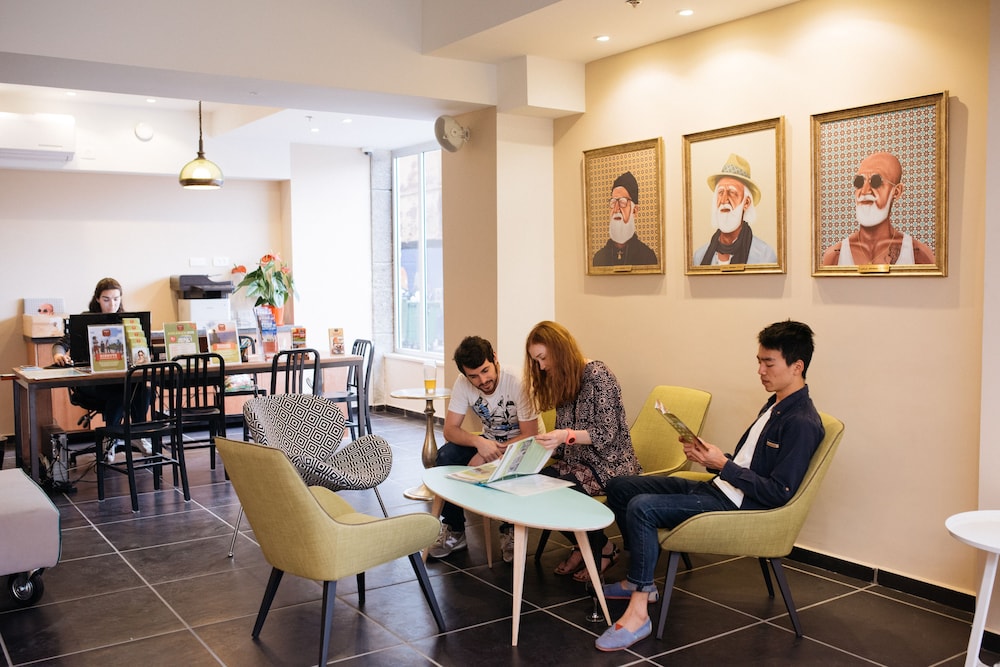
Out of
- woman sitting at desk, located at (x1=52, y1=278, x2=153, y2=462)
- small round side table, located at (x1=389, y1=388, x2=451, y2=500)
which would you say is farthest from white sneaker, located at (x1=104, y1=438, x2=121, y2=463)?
small round side table, located at (x1=389, y1=388, x2=451, y2=500)

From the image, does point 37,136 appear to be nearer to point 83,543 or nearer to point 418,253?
point 418,253

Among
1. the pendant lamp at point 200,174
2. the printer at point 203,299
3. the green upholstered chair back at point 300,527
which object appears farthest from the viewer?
the printer at point 203,299

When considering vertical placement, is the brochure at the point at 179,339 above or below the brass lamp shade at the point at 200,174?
below

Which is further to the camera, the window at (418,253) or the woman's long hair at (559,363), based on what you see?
the window at (418,253)

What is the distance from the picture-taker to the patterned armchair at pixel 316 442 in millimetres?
4293

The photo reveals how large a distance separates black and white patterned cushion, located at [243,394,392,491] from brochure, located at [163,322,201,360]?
250 centimetres

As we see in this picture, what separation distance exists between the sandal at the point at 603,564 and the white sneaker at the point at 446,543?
695mm

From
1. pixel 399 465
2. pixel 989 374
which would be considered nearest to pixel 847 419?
pixel 989 374

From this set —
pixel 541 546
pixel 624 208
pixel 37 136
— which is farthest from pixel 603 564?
pixel 37 136

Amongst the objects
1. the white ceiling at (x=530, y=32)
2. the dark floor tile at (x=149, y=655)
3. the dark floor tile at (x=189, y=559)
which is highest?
the white ceiling at (x=530, y=32)

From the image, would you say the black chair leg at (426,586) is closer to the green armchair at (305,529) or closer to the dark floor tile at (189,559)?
the green armchair at (305,529)

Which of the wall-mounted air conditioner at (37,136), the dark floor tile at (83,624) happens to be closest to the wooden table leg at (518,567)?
the dark floor tile at (83,624)

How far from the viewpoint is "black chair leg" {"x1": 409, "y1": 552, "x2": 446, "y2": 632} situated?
363cm

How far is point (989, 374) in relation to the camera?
11.2 ft
